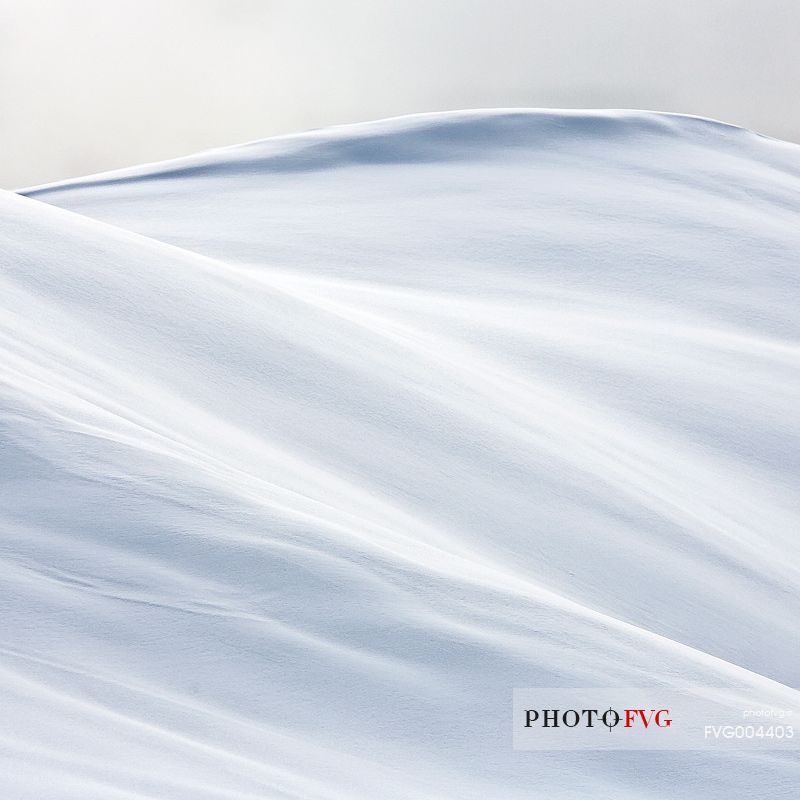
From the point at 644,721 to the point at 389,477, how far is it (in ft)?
3.86

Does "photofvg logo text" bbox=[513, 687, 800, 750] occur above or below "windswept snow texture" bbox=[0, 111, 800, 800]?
below

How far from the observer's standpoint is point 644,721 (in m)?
2.08

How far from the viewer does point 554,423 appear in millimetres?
3670

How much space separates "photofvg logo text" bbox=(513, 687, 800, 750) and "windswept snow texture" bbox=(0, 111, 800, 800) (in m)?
0.03

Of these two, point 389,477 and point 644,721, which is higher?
point 389,477

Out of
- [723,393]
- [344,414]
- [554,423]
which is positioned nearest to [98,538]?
[344,414]

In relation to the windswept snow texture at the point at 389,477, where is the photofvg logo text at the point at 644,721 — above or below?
below

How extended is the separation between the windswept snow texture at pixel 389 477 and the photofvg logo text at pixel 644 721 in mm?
33

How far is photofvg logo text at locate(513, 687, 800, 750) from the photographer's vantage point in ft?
6.64

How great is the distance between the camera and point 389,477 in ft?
10.1

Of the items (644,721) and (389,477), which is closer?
(644,721)

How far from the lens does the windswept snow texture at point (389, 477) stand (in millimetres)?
1951

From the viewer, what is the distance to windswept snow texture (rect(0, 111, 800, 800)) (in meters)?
1.95

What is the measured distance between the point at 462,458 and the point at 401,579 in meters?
1.01
